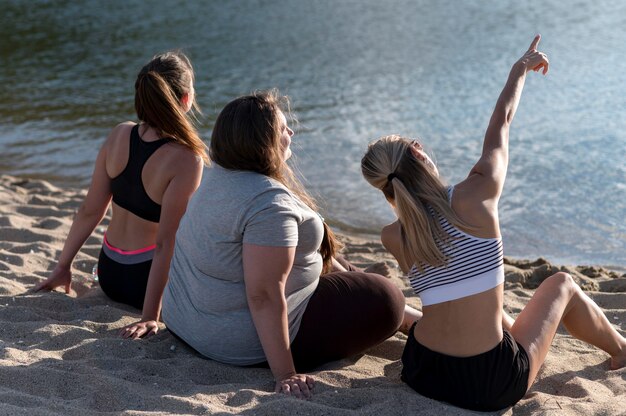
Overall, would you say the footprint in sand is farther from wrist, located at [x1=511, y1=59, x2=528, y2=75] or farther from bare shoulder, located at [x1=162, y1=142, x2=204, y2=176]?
wrist, located at [x1=511, y1=59, x2=528, y2=75]

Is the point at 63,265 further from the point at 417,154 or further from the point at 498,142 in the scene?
the point at 498,142

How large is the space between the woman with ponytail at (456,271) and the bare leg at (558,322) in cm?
11

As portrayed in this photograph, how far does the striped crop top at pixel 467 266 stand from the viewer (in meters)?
3.15

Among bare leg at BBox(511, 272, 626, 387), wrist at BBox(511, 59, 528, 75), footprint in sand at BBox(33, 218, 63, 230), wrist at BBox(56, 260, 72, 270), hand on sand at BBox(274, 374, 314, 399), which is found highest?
wrist at BBox(511, 59, 528, 75)

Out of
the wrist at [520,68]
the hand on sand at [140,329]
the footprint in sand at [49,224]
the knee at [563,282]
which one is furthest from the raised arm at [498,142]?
the footprint in sand at [49,224]

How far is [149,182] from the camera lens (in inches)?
156

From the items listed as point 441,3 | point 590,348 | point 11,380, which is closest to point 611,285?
point 590,348

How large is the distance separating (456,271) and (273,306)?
27.5 inches

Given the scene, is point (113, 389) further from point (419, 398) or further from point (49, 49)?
point (49, 49)

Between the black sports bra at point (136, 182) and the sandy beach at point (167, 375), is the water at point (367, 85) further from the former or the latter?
the black sports bra at point (136, 182)

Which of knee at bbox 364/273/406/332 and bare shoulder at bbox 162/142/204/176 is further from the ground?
bare shoulder at bbox 162/142/204/176

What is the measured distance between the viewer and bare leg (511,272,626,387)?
3375 mm

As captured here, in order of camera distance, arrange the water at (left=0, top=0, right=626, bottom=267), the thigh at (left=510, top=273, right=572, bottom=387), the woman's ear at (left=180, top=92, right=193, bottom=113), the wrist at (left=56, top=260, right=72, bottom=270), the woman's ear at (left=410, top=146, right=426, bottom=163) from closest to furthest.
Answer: the woman's ear at (left=410, top=146, right=426, bottom=163) < the thigh at (left=510, top=273, right=572, bottom=387) < the woman's ear at (left=180, top=92, right=193, bottom=113) < the wrist at (left=56, top=260, right=72, bottom=270) < the water at (left=0, top=0, right=626, bottom=267)

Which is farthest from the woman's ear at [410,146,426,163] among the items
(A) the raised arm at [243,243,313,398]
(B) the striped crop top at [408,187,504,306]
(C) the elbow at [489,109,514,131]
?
(A) the raised arm at [243,243,313,398]
